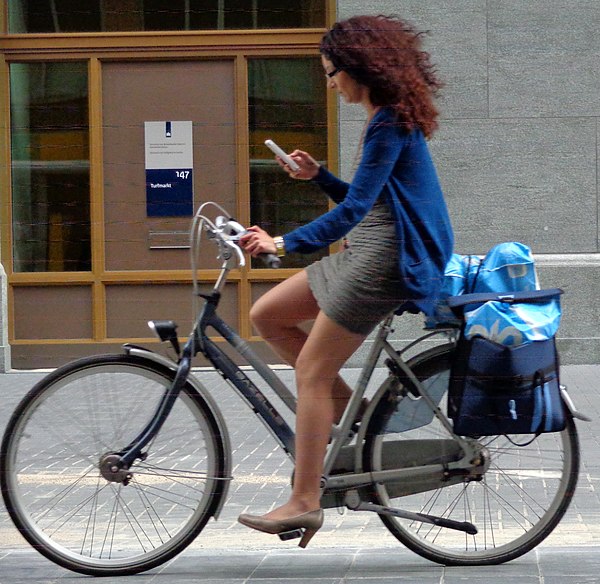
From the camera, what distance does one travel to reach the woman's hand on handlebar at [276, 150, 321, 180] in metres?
4.00

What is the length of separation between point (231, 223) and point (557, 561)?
146 centimetres

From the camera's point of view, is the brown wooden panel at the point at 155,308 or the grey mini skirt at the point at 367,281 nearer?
the grey mini skirt at the point at 367,281

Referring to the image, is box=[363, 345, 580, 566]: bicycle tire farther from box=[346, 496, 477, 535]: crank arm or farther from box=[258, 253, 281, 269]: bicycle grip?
box=[258, 253, 281, 269]: bicycle grip

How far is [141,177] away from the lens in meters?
4.71

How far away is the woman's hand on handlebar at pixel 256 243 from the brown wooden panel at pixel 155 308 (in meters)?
0.42

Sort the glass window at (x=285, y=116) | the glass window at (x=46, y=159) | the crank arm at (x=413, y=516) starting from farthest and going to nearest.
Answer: the glass window at (x=46, y=159)
the glass window at (x=285, y=116)
the crank arm at (x=413, y=516)

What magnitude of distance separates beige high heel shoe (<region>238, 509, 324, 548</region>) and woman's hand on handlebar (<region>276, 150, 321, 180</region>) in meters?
1.02

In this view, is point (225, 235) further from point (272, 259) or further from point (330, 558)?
point (330, 558)

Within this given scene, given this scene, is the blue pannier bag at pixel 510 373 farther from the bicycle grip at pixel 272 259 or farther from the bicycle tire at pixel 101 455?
the bicycle tire at pixel 101 455

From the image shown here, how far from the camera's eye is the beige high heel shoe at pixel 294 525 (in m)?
3.86

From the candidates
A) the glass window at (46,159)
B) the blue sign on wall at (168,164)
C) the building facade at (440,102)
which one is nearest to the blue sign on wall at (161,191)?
the blue sign on wall at (168,164)

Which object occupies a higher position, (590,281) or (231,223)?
(231,223)

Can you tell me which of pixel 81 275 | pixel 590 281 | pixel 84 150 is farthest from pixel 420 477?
pixel 590 281

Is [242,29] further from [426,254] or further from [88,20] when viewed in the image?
[426,254]
